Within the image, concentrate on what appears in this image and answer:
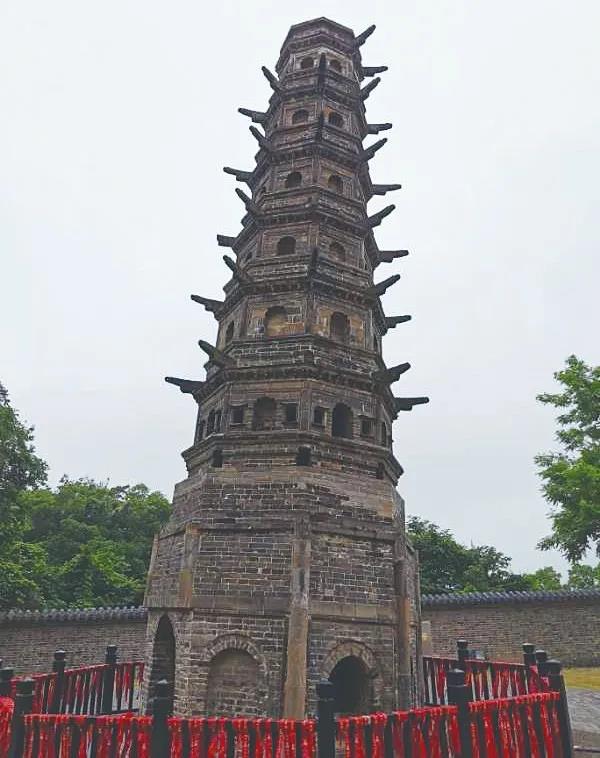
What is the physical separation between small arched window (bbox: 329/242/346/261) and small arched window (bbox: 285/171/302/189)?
2.47 meters

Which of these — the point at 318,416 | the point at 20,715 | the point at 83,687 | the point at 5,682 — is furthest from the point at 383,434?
the point at 20,715

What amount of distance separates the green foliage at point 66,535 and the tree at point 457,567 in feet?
52.6

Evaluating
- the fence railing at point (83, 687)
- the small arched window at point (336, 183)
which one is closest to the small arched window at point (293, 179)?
the small arched window at point (336, 183)

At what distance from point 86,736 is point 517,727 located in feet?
19.2

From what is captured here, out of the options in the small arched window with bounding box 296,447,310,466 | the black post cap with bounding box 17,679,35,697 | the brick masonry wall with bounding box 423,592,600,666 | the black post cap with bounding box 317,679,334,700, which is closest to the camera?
the black post cap with bounding box 317,679,334,700

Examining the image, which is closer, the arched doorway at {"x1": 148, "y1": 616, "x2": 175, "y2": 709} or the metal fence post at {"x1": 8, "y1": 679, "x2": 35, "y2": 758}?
the metal fence post at {"x1": 8, "y1": 679, "x2": 35, "y2": 758}

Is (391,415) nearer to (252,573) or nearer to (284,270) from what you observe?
(284,270)

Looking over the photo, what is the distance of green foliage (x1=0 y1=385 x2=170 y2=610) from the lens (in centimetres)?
2102

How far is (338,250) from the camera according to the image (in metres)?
16.0

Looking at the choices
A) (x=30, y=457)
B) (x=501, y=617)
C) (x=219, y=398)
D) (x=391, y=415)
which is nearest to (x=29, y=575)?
(x=30, y=457)

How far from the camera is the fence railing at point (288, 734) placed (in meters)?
6.92

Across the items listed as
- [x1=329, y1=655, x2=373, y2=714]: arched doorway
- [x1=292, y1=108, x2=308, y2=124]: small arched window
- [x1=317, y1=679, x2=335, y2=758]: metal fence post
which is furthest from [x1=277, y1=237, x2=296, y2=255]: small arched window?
[x1=317, y1=679, x2=335, y2=758]: metal fence post

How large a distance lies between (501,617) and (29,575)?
1886 cm

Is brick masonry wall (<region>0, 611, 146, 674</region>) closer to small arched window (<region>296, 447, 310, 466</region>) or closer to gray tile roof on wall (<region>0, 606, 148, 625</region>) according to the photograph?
gray tile roof on wall (<region>0, 606, 148, 625</region>)
